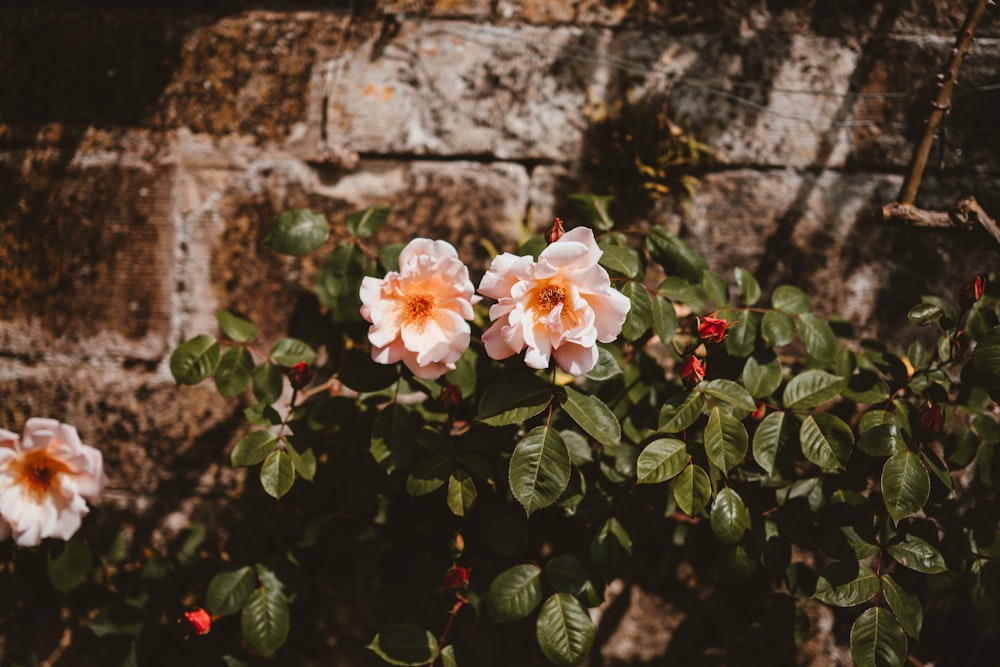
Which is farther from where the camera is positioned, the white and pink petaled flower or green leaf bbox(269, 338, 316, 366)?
green leaf bbox(269, 338, 316, 366)

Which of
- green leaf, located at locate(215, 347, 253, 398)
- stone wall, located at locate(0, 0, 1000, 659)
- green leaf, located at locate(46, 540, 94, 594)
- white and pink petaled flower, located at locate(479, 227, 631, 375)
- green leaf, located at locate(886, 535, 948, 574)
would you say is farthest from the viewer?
stone wall, located at locate(0, 0, 1000, 659)

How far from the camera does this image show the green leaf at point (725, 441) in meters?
1.20

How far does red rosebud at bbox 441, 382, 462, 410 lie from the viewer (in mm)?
1335

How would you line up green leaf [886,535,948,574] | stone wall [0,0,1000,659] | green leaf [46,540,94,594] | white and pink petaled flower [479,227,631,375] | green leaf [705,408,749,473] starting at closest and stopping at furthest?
white and pink petaled flower [479,227,631,375]
green leaf [705,408,749,473]
green leaf [886,535,948,574]
green leaf [46,540,94,594]
stone wall [0,0,1000,659]

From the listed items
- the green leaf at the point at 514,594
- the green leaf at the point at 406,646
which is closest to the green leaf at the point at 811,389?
the green leaf at the point at 514,594

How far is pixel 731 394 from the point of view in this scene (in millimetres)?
1261

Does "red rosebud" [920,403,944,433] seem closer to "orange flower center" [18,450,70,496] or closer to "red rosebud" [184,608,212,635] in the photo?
"red rosebud" [184,608,212,635]

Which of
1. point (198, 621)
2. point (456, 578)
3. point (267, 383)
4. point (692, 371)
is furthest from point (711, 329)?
point (198, 621)

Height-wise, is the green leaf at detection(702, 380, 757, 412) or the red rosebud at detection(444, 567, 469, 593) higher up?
the green leaf at detection(702, 380, 757, 412)

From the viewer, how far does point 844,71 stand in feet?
5.69

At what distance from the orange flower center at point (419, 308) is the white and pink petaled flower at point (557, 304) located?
0.53 feet

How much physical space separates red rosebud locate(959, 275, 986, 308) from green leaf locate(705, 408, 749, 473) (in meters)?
0.69

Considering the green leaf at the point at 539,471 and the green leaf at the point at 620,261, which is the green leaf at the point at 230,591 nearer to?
the green leaf at the point at 539,471

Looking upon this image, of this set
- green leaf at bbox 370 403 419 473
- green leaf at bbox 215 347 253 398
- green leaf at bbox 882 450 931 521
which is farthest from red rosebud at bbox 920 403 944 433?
green leaf at bbox 215 347 253 398
